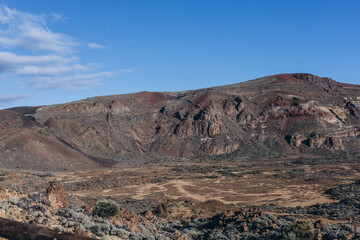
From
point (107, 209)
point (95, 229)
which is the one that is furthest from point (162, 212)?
point (95, 229)

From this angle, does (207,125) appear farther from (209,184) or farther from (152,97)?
(209,184)

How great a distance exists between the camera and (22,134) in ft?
203

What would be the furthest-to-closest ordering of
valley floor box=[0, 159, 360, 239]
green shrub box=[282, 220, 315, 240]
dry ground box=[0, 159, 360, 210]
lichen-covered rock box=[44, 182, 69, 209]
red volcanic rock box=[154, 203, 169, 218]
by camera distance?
dry ground box=[0, 159, 360, 210], red volcanic rock box=[154, 203, 169, 218], valley floor box=[0, 159, 360, 239], lichen-covered rock box=[44, 182, 69, 209], green shrub box=[282, 220, 315, 240]

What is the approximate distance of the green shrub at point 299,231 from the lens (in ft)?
49.2

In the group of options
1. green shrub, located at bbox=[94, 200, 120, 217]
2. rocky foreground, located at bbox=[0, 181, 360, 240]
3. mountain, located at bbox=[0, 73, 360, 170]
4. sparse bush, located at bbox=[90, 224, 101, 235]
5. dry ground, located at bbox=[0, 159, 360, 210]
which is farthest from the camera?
mountain, located at bbox=[0, 73, 360, 170]

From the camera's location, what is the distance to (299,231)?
50.8 feet

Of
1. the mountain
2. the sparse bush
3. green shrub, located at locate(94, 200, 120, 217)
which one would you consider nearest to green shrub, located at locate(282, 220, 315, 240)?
the sparse bush

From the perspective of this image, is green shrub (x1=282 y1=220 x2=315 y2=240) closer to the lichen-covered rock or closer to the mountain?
the lichen-covered rock

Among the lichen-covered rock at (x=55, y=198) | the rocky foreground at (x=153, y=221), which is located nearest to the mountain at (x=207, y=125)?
the rocky foreground at (x=153, y=221)

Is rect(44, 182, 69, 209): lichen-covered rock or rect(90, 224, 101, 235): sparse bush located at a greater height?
rect(44, 182, 69, 209): lichen-covered rock

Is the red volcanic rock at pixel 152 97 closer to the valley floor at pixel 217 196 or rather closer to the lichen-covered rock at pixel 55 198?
the valley floor at pixel 217 196

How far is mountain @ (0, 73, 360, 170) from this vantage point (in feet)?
256

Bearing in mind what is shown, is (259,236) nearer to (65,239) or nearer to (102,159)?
(65,239)

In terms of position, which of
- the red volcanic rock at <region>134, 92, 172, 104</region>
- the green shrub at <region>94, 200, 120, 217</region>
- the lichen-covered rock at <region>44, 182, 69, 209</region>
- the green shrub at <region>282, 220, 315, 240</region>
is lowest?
the green shrub at <region>282, 220, 315, 240</region>
